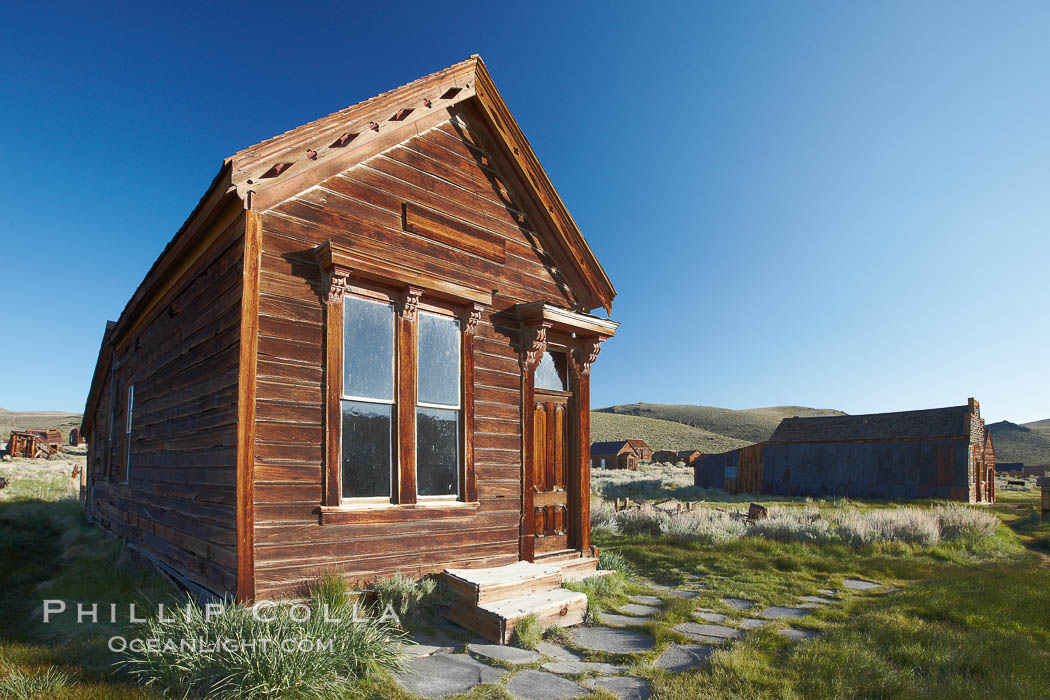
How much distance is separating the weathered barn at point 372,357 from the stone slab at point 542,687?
6.91ft

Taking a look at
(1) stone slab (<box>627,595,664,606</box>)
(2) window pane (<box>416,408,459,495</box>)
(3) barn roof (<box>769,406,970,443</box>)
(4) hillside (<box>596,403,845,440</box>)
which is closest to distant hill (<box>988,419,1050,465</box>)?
(4) hillside (<box>596,403,845,440</box>)

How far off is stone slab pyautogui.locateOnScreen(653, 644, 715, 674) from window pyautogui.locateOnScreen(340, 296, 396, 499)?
3.18 meters

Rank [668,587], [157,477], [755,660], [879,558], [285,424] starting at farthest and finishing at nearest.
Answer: [879,558] < [668,587] < [157,477] < [285,424] < [755,660]

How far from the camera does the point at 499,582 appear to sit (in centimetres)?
620

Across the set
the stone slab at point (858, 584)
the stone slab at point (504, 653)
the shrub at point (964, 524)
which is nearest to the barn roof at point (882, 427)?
the shrub at point (964, 524)

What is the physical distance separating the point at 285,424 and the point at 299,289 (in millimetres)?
1347

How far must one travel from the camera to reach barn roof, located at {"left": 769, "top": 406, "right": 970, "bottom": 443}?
26.1 meters

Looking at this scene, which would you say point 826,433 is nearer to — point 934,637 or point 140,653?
point 934,637

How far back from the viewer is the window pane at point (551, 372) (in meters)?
8.53

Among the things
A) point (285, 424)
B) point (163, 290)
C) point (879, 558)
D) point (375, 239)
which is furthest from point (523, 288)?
point (879, 558)

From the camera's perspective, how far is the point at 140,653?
4602 mm

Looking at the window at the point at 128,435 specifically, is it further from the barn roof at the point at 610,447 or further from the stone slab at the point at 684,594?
the barn roof at the point at 610,447

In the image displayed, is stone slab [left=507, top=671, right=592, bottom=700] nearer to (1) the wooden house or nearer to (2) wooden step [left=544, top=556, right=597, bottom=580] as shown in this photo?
(2) wooden step [left=544, top=556, right=597, bottom=580]
